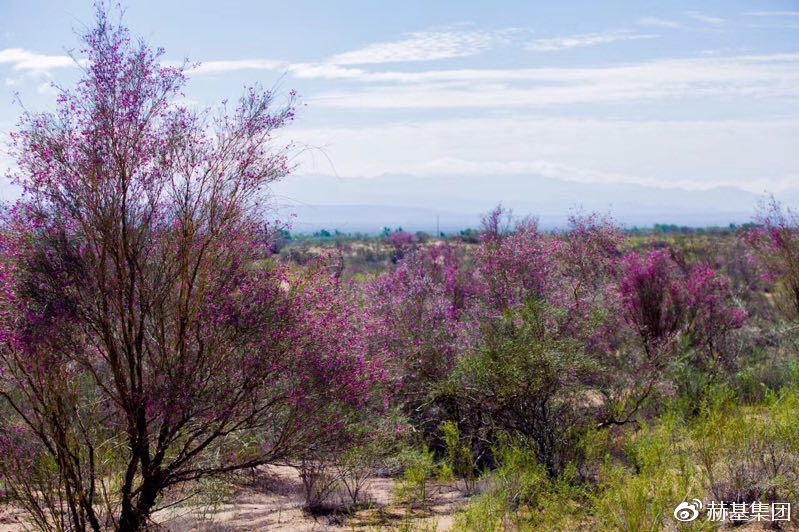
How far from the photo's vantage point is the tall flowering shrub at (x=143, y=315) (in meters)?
7.96

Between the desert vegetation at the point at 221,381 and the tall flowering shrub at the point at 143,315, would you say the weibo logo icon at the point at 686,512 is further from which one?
the tall flowering shrub at the point at 143,315

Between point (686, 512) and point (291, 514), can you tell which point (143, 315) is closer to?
point (291, 514)

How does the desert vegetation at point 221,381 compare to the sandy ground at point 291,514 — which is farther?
the sandy ground at point 291,514

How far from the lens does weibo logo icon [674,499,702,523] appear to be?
778 cm

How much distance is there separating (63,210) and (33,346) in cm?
135

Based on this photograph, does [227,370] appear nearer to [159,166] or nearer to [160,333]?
[160,333]

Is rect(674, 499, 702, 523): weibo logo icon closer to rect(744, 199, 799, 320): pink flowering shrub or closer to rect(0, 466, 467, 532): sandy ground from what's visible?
rect(0, 466, 467, 532): sandy ground

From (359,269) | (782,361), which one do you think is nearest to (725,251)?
(359,269)

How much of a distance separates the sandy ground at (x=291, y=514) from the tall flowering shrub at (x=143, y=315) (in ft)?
3.42

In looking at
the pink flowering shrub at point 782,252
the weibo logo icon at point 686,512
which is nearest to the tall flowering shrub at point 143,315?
the weibo logo icon at point 686,512

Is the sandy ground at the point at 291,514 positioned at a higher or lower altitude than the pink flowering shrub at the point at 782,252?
lower

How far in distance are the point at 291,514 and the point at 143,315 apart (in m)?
3.70

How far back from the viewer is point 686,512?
26.1 ft

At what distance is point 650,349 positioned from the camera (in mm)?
15688
